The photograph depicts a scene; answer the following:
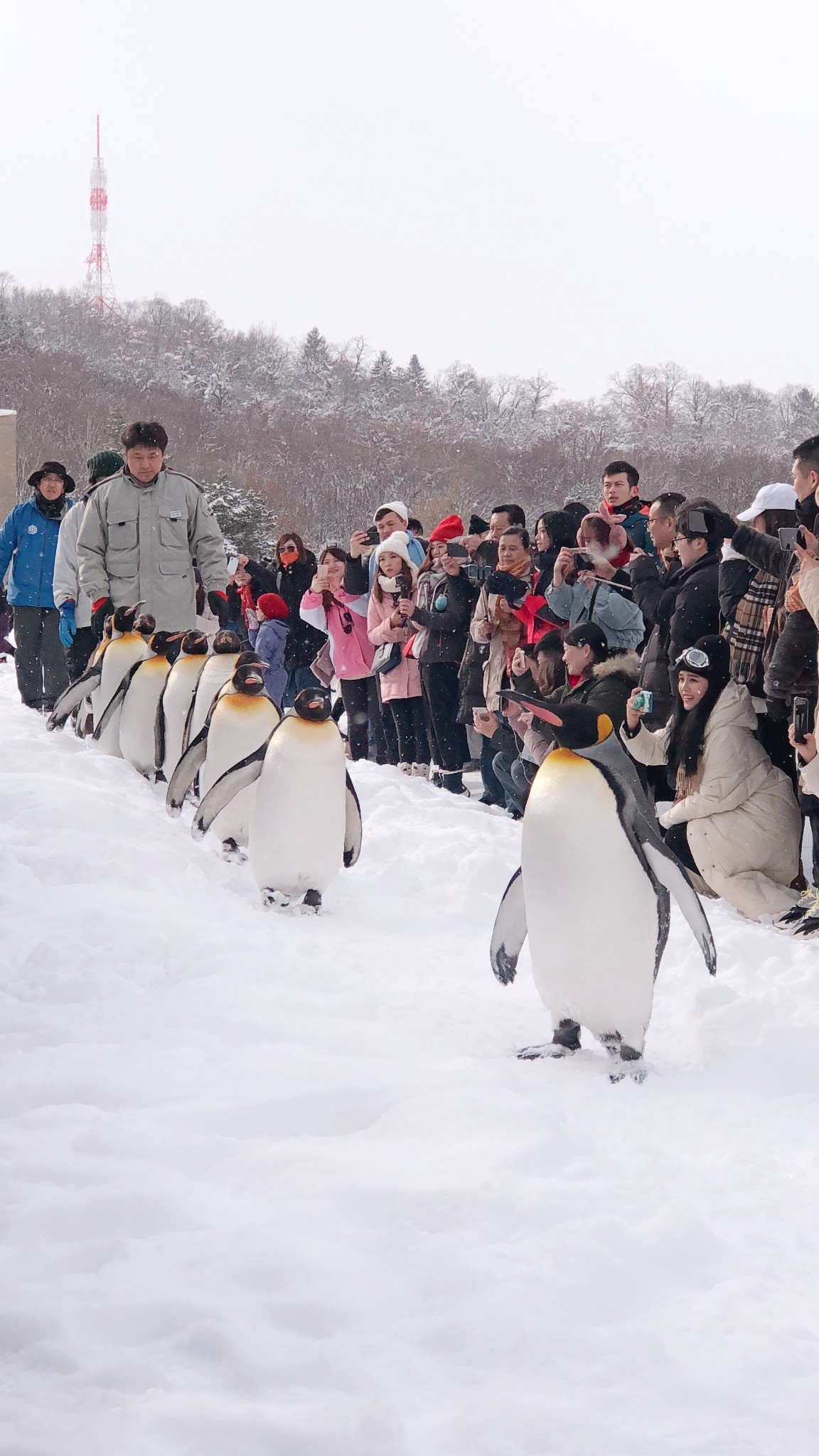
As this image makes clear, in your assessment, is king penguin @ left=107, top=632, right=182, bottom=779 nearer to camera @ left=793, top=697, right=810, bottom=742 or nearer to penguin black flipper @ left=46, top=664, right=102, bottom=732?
penguin black flipper @ left=46, top=664, right=102, bottom=732

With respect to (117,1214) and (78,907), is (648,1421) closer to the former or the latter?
(117,1214)

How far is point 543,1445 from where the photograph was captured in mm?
1545

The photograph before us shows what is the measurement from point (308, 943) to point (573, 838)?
1140 mm

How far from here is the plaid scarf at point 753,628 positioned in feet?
14.3

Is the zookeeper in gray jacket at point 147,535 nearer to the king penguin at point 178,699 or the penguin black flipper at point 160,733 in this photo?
the king penguin at point 178,699

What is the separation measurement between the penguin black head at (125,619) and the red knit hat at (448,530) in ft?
5.54

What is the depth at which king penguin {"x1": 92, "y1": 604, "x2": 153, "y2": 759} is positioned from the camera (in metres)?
6.33

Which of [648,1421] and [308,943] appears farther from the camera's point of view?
[308,943]

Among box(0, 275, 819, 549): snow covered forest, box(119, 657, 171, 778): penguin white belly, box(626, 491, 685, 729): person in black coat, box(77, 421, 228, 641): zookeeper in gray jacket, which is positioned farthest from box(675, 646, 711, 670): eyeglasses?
box(0, 275, 819, 549): snow covered forest

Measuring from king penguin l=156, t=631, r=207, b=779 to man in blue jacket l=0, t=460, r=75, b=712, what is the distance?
201 cm

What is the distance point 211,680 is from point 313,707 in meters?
1.45

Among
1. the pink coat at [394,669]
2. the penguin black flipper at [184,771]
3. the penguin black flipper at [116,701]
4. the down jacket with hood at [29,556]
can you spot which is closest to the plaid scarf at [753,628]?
the penguin black flipper at [184,771]

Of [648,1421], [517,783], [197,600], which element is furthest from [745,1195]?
[197,600]

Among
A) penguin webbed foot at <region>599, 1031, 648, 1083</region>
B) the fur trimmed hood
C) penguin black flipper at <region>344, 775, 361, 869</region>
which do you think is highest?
the fur trimmed hood
